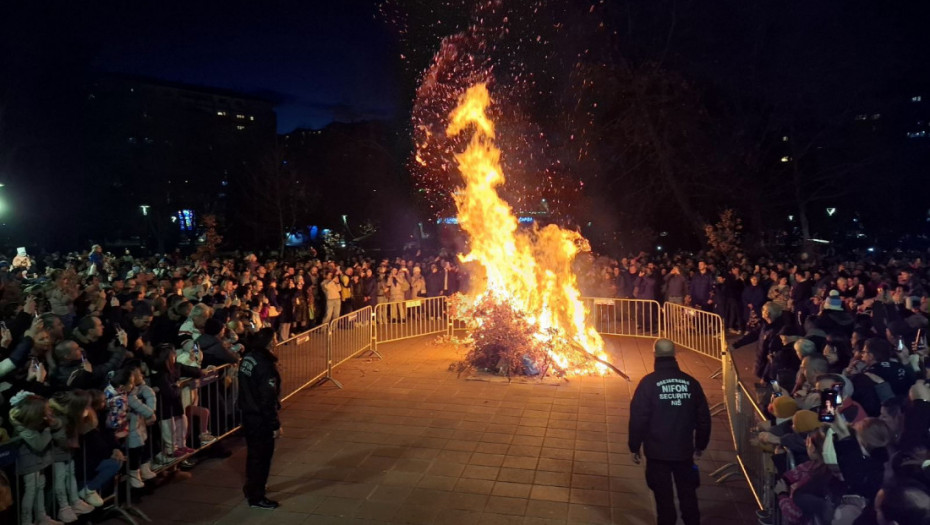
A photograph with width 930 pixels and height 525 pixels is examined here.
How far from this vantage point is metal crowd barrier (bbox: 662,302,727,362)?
1329 centimetres

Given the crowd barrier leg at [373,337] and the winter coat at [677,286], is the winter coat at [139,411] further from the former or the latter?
the winter coat at [677,286]

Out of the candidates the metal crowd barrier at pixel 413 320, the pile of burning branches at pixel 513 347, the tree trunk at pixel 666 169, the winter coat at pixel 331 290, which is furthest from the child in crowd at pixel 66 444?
the tree trunk at pixel 666 169

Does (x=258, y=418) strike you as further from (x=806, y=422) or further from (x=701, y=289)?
(x=701, y=289)

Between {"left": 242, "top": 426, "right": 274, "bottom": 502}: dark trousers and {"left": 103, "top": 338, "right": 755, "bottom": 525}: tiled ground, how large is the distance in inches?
8.5

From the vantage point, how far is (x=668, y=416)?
205 inches

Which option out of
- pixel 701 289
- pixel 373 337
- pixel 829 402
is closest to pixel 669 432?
pixel 829 402

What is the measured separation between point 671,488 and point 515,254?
28.1 feet

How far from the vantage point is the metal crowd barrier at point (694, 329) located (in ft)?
43.6

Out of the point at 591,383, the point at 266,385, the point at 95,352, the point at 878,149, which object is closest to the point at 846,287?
the point at 591,383

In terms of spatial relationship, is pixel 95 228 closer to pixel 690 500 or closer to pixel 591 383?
pixel 591 383

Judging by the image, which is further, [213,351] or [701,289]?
[701,289]

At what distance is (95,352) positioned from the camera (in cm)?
700

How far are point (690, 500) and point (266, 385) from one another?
4.06 m

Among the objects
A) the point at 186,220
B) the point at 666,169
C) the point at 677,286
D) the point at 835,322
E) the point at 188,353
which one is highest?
the point at 666,169
